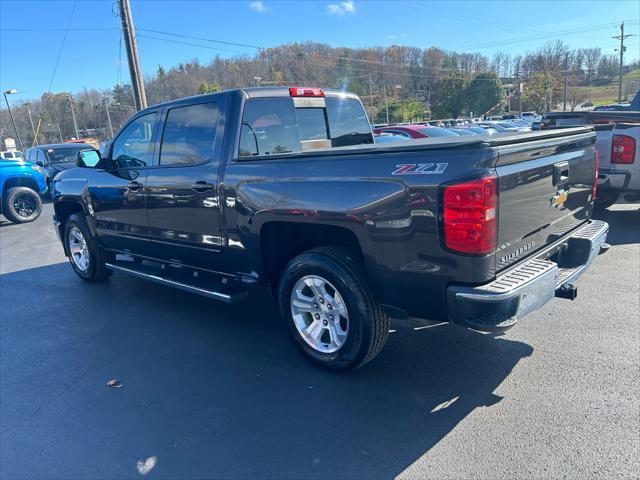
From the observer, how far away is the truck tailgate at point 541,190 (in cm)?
268

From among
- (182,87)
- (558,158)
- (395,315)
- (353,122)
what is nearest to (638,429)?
(395,315)

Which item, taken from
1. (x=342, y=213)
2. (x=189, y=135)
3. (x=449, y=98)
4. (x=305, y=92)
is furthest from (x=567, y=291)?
(x=449, y=98)

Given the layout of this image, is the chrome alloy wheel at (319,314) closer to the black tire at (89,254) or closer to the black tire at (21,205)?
the black tire at (89,254)

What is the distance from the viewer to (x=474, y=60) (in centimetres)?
8419

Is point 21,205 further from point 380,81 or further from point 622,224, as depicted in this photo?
point 380,81

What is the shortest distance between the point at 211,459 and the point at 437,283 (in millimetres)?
1606

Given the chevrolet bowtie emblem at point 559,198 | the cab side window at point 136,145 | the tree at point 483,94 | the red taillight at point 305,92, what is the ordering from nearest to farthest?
1. the chevrolet bowtie emblem at point 559,198
2. the red taillight at point 305,92
3. the cab side window at point 136,145
4. the tree at point 483,94

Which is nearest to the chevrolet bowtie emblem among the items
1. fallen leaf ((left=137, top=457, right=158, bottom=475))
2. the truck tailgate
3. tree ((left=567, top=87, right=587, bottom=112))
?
the truck tailgate

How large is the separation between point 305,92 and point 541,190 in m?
2.35

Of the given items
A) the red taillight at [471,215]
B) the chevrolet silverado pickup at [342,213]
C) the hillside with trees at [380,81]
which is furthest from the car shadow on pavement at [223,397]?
the hillside with trees at [380,81]

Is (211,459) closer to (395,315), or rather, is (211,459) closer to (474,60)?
(395,315)

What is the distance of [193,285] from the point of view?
13.9ft

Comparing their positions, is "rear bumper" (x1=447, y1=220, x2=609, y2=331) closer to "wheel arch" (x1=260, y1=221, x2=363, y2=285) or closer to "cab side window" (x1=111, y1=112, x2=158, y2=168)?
"wheel arch" (x1=260, y1=221, x2=363, y2=285)

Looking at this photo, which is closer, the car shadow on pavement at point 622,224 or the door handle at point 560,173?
the door handle at point 560,173
